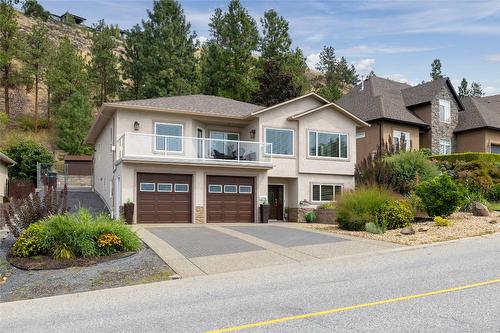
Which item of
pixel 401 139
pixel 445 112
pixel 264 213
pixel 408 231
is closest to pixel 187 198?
pixel 264 213

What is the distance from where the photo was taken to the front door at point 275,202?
27.5 metres

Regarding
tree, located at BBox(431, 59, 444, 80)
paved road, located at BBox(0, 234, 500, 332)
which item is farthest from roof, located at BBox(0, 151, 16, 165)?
tree, located at BBox(431, 59, 444, 80)

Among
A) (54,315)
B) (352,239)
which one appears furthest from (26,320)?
(352,239)

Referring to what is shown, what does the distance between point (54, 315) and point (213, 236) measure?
9.29m

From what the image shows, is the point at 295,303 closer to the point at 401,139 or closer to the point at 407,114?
the point at 401,139

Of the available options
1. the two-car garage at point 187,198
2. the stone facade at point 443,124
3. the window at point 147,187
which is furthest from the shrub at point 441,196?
the stone facade at point 443,124

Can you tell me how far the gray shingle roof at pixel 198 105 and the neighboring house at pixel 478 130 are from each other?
1905 centimetres

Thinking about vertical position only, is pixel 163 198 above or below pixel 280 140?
below

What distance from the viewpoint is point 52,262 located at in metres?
12.2

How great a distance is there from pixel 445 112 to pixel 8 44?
40.0 metres

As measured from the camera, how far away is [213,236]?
1688 cm

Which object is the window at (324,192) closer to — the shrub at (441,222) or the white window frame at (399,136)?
the white window frame at (399,136)

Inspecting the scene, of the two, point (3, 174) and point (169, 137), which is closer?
point (169, 137)

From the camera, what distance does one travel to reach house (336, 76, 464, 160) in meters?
33.8
